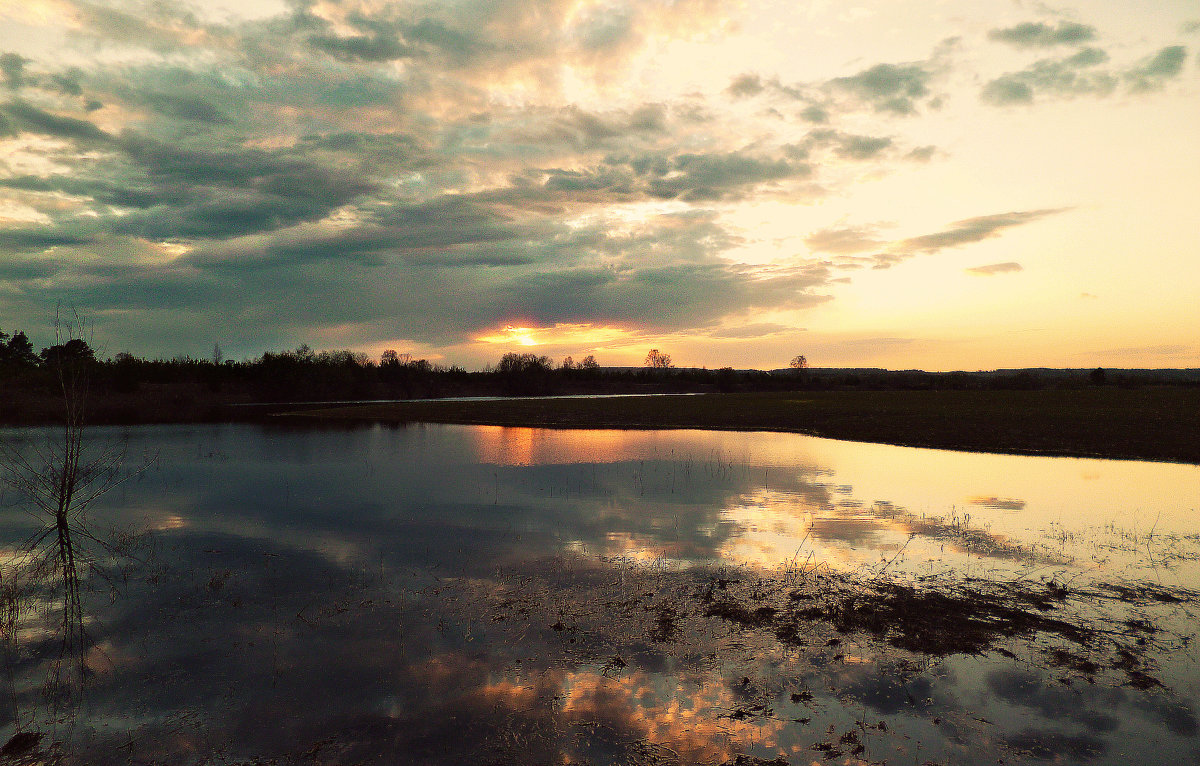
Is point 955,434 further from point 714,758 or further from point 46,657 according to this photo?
point 46,657

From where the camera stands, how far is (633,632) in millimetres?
10445

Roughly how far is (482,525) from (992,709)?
14.4 m

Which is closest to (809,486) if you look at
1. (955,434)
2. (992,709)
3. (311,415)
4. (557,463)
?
(557,463)

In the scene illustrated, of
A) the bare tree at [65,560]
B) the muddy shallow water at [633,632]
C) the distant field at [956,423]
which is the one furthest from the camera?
the distant field at [956,423]

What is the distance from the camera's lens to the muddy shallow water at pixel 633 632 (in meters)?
7.35

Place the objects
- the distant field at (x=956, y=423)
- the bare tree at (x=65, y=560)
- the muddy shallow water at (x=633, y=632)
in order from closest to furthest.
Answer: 1. the muddy shallow water at (x=633, y=632)
2. the bare tree at (x=65, y=560)
3. the distant field at (x=956, y=423)

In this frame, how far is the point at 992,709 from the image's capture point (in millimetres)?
7941

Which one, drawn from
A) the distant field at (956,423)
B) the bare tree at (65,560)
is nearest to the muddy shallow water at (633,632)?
the bare tree at (65,560)

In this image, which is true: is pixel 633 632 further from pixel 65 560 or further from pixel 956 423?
pixel 956 423

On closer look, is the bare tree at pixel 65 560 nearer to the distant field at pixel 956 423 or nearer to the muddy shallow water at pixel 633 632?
the muddy shallow water at pixel 633 632

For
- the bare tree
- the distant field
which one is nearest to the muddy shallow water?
the bare tree

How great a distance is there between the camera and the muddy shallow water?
7.35m

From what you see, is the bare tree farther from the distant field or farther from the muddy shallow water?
the distant field

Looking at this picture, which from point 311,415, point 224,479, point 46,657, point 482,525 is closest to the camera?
point 46,657
